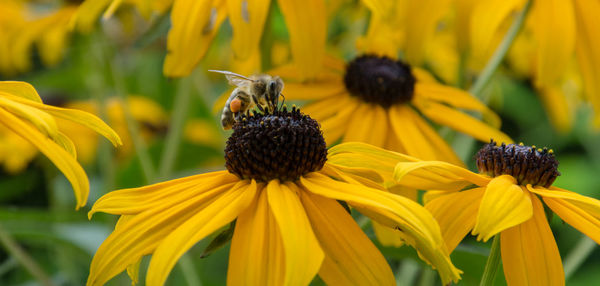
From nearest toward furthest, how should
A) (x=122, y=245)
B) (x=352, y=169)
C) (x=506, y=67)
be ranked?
1. (x=122, y=245)
2. (x=352, y=169)
3. (x=506, y=67)

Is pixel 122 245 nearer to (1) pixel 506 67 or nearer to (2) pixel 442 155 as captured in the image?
(2) pixel 442 155

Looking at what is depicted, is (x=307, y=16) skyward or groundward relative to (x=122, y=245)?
skyward

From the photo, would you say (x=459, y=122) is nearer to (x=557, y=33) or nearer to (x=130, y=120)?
(x=557, y=33)

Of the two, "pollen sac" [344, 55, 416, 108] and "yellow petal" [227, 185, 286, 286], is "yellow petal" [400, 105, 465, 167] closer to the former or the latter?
"pollen sac" [344, 55, 416, 108]

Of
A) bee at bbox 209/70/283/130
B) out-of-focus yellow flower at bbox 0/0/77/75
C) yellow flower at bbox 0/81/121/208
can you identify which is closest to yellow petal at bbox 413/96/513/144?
bee at bbox 209/70/283/130

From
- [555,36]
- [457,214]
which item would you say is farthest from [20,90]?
[555,36]

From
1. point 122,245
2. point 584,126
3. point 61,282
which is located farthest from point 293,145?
point 584,126
